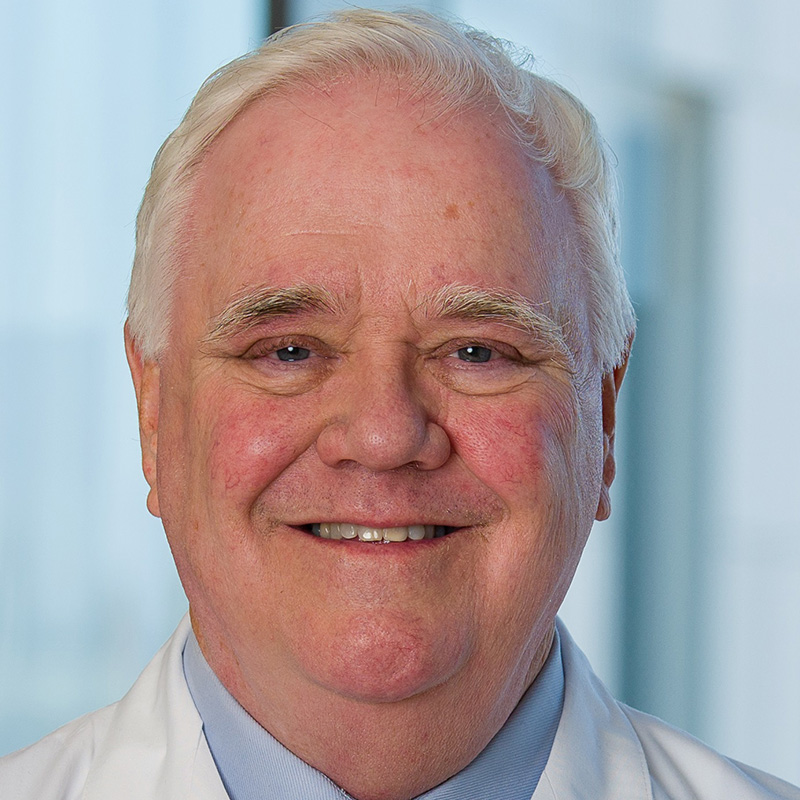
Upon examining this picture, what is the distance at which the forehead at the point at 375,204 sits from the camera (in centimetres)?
113

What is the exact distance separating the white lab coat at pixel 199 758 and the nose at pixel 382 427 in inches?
15.4

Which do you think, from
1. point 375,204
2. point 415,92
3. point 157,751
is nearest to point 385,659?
point 157,751

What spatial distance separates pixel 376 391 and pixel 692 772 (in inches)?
26.2

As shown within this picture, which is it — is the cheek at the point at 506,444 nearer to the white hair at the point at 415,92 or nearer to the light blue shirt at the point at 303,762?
the white hair at the point at 415,92

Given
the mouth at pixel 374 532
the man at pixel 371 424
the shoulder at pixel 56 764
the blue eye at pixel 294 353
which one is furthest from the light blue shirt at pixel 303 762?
the blue eye at pixel 294 353

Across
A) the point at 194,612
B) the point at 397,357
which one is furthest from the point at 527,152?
the point at 194,612

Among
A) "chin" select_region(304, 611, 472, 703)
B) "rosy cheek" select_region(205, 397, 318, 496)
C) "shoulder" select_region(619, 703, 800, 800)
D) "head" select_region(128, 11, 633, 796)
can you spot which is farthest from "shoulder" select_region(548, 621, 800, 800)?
"rosy cheek" select_region(205, 397, 318, 496)

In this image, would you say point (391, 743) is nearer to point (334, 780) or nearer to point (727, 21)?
point (334, 780)

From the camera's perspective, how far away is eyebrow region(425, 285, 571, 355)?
113 centimetres

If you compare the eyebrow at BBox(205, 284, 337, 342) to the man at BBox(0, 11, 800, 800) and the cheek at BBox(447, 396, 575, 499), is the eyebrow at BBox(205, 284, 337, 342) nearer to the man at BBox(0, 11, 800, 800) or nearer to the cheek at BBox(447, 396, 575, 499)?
the man at BBox(0, 11, 800, 800)

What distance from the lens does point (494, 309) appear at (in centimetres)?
116

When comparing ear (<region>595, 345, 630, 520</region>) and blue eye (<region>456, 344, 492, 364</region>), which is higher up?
blue eye (<region>456, 344, 492, 364</region>)

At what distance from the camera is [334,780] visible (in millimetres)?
1210

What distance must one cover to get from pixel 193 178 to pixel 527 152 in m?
0.38
